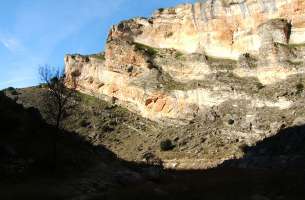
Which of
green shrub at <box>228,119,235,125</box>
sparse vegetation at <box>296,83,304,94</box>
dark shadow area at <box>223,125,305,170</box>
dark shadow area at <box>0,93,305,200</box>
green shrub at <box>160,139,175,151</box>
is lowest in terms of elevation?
dark shadow area at <box>0,93,305,200</box>

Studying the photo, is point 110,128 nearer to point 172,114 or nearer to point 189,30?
point 172,114

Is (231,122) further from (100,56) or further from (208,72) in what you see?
(100,56)

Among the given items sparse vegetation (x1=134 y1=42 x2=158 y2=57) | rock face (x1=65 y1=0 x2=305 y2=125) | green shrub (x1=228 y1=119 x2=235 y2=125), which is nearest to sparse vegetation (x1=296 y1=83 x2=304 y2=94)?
rock face (x1=65 y1=0 x2=305 y2=125)

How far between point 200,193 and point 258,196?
9.91 feet

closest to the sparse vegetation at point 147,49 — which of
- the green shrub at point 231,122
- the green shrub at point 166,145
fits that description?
the green shrub at point 231,122

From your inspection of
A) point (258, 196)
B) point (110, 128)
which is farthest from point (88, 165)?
point (110, 128)

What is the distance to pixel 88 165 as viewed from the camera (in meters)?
34.3

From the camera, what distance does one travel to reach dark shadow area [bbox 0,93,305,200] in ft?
72.8

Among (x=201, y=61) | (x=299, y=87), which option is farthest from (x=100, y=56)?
(x=299, y=87)

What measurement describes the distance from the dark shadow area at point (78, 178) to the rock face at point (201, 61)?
5194 centimetres

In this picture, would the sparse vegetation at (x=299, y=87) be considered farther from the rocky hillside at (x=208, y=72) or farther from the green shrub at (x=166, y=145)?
the green shrub at (x=166, y=145)

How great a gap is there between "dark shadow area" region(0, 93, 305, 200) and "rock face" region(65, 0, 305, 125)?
5194cm

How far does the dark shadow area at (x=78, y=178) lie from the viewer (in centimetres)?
2219

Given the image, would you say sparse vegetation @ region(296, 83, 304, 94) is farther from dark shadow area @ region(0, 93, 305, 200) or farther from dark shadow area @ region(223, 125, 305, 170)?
dark shadow area @ region(0, 93, 305, 200)
